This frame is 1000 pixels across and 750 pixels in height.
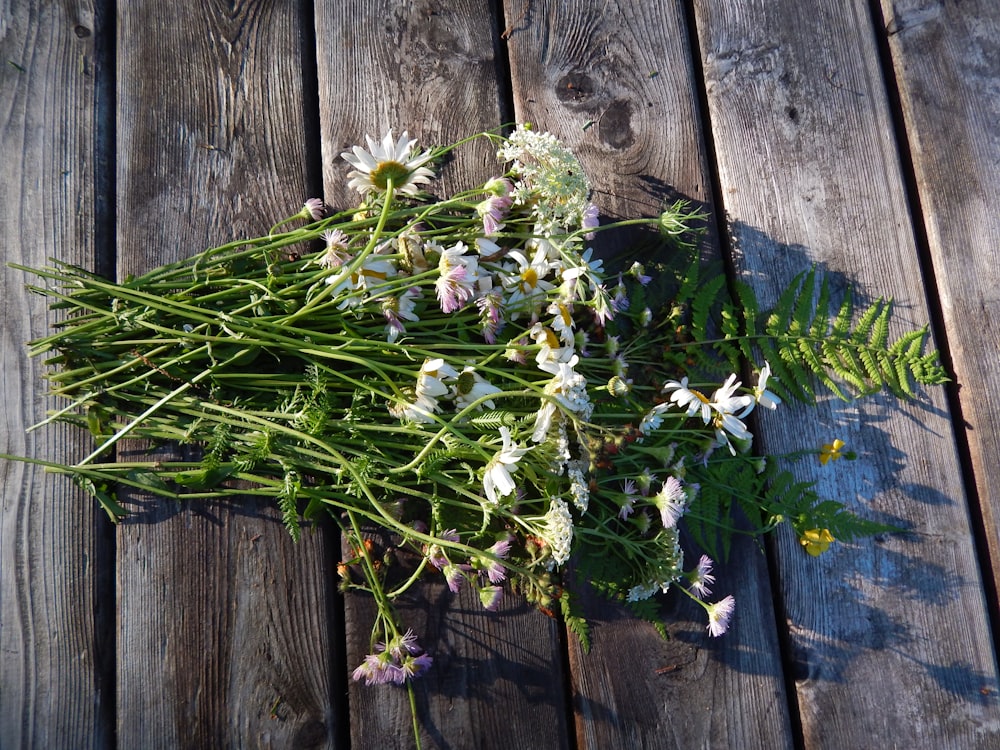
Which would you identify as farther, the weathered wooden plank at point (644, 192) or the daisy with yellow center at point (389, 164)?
the weathered wooden plank at point (644, 192)

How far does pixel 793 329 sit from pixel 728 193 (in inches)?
14.6

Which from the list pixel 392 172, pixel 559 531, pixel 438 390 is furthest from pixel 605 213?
pixel 559 531

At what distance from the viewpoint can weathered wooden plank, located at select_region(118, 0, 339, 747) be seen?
1454 millimetres

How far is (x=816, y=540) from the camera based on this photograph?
1.49m

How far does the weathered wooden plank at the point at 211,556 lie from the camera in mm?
1454

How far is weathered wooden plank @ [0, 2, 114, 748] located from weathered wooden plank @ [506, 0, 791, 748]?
1.04 m

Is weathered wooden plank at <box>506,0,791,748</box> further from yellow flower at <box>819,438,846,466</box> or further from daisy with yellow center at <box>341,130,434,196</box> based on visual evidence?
daisy with yellow center at <box>341,130,434,196</box>

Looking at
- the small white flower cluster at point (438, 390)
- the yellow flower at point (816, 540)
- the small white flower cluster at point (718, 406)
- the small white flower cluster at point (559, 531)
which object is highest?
the small white flower cluster at point (438, 390)

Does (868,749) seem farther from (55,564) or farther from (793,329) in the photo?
(55,564)

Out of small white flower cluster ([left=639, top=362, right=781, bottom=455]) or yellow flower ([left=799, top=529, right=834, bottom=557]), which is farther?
yellow flower ([left=799, top=529, right=834, bottom=557])

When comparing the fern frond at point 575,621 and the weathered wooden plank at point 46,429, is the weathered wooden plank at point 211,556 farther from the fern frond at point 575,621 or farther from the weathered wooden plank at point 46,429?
the fern frond at point 575,621

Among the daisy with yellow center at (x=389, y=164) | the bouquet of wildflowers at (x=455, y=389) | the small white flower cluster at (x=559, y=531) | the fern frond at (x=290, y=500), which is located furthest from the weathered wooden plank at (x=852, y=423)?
the fern frond at (x=290, y=500)

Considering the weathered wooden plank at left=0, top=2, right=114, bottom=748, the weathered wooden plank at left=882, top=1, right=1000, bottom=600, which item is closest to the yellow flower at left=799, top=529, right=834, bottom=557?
the weathered wooden plank at left=882, top=1, right=1000, bottom=600

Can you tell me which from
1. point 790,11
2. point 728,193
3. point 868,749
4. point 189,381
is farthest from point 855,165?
point 189,381
